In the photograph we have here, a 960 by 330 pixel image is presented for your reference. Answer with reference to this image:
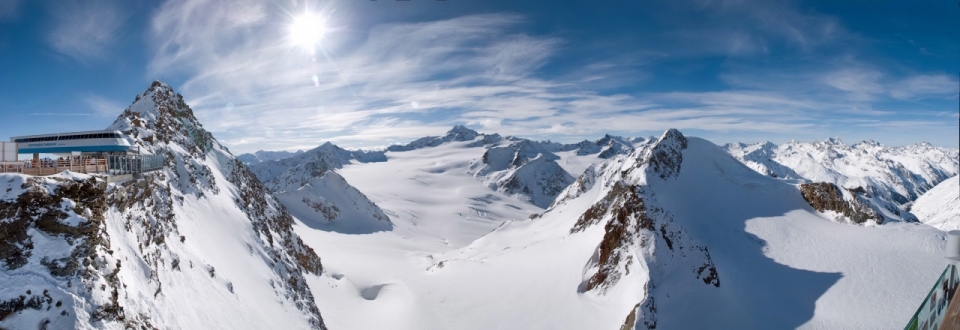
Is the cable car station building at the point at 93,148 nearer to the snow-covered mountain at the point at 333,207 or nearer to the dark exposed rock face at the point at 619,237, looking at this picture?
the dark exposed rock face at the point at 619,237

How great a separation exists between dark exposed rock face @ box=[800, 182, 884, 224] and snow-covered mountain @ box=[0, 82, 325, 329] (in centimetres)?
5176

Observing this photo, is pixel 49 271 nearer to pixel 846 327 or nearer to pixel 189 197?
pixel 189 197

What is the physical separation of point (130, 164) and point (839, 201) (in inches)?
2383

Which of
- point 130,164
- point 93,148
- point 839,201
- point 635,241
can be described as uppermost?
point 93,148

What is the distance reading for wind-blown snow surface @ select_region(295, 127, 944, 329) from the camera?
93.9 ft

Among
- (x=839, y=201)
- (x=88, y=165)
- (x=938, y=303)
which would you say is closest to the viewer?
(x=938, y=303)

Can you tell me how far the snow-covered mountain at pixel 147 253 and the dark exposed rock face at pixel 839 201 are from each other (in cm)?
5176

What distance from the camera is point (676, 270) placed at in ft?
99.7

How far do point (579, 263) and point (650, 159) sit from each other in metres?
21.4

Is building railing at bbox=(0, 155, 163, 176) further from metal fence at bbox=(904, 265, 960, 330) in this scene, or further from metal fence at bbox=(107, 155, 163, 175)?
metal fence at bbox=(904, 265, 960, 330)

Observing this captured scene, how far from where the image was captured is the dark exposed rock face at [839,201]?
39312 millimetres

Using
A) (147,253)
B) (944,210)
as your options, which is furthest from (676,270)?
(944,210)

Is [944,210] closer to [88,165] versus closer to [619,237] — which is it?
[619,237]

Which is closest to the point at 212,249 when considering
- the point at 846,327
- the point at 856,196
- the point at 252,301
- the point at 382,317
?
the point at 252,301
